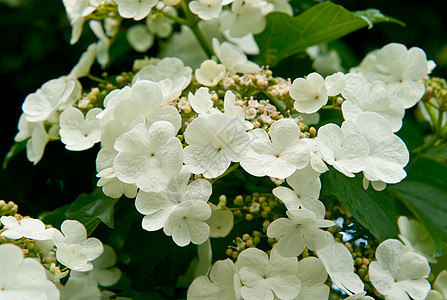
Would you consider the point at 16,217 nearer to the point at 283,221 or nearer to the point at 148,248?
the point at 148,248

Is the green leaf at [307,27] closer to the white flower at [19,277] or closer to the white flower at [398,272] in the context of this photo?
the white flower at [398,272]

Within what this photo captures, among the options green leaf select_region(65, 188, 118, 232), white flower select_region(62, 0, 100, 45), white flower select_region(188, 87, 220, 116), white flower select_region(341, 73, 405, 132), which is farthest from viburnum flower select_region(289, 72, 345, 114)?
white flower select_region(62, 0, 100, 45)

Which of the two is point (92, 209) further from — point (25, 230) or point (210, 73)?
point (210, 73)

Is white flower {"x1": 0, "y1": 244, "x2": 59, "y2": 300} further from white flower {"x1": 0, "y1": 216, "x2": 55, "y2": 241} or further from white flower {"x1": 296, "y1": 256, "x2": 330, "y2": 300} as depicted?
white flower {"x1": 296, "y1": 256, "x2": 330, "y2": 300}

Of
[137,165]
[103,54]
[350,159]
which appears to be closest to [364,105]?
[350,159]

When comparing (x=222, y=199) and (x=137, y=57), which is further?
(x=137, y=57)

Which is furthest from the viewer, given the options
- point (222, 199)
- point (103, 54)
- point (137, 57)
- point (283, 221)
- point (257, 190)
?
point (137, 57)
